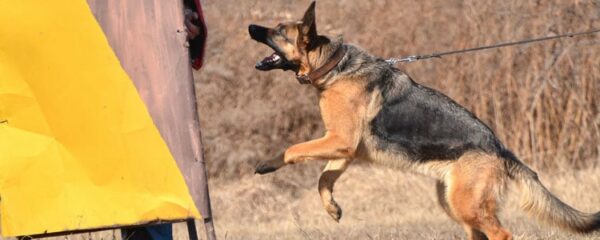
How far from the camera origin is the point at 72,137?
Result: 5949mm

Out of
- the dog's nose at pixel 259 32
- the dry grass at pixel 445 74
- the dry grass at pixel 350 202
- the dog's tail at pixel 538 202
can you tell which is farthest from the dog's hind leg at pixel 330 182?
the dry grass at pixel 445 74

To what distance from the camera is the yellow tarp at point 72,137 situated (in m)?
5.93

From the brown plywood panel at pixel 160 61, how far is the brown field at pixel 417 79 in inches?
289

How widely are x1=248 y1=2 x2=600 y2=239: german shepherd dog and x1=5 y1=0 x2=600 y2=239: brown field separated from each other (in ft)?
15.8

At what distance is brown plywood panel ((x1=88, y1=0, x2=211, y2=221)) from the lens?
19.6 feet

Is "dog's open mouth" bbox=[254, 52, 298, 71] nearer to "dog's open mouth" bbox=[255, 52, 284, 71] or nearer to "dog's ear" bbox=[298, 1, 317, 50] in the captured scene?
"dog's open mouth" bbox=[255, 52, 284, 71]

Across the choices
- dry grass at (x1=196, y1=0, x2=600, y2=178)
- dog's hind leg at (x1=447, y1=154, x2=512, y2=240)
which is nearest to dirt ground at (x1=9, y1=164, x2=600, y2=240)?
dry grass at (x1=196, y1=0, x2=600, y2=178)

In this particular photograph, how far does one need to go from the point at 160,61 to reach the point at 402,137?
2.93 m

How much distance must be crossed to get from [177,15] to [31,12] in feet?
2.37

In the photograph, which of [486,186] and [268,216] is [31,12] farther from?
[268,216]

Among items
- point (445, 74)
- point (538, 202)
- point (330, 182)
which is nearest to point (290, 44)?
point (330, 182)

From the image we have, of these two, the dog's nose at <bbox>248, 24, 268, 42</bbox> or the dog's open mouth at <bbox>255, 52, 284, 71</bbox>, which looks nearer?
the dog's open mouth at <bbox>255, 52, 284, 71</bbox>

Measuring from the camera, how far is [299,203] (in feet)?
49.9

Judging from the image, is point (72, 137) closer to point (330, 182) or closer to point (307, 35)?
point (307, 35)
